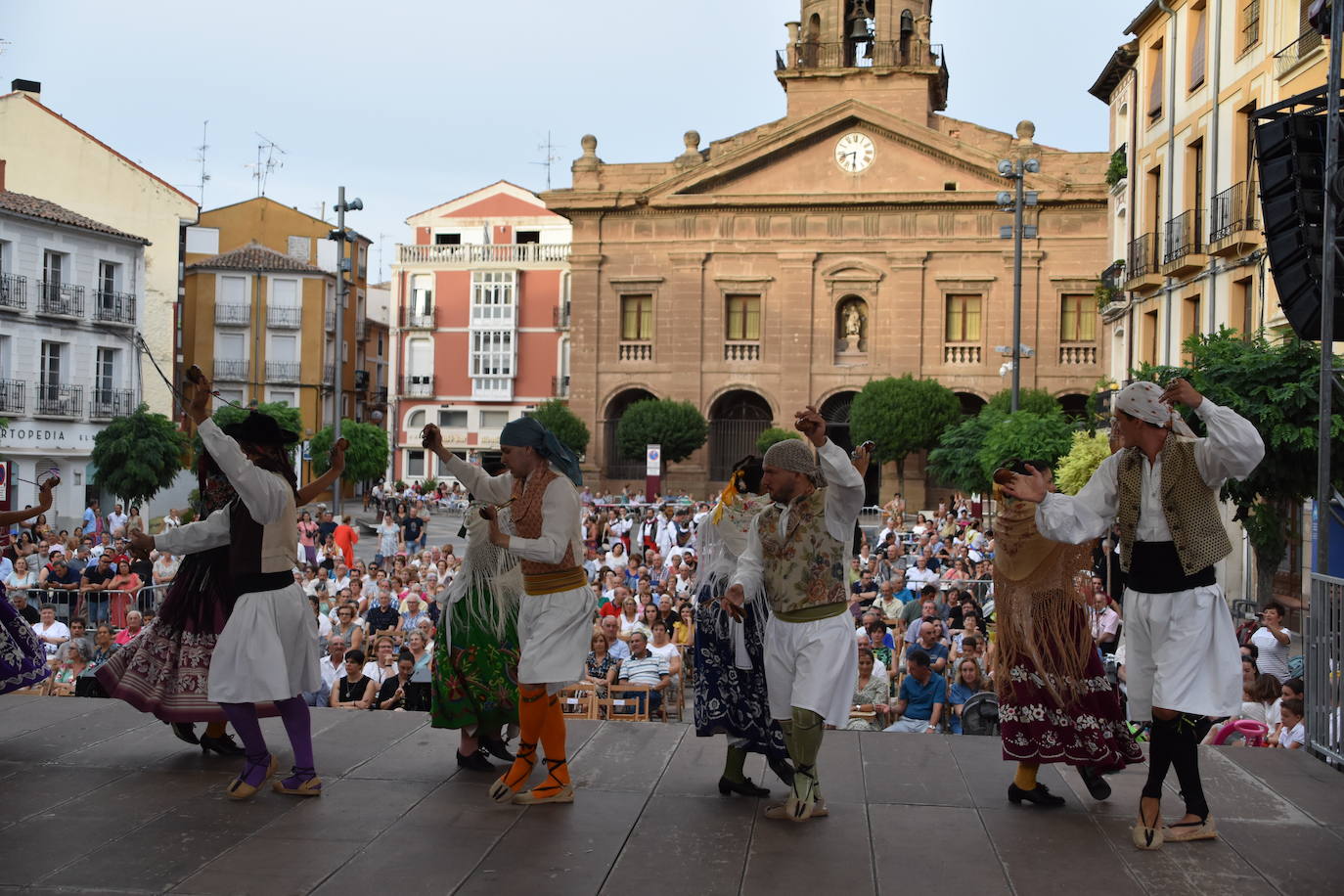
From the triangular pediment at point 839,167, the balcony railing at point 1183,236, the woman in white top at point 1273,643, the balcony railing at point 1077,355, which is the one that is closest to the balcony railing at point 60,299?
the triangular pediment at point 839,167

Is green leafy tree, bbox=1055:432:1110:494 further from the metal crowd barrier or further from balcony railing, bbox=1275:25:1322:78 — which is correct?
the metal crowd barrier

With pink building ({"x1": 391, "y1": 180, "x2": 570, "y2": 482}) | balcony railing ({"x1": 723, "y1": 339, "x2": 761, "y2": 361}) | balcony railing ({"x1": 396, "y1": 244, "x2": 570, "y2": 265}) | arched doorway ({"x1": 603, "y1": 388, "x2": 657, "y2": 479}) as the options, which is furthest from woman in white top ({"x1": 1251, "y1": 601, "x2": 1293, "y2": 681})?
balcony railing ({"x1": 396, "y1": 244, "x2": 570, "y2": 265})

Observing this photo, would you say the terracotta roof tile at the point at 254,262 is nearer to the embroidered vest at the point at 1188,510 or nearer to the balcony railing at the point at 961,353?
the balcony railing at the point at 961,353

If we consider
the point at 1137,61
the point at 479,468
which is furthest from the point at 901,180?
the point at 479,468

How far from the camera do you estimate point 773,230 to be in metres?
43.7

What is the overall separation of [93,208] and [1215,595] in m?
39.9

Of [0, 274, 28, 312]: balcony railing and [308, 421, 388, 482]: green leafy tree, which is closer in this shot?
[0, 274, 28, 312]: balcony railing

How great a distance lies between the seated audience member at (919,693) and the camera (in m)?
9.38

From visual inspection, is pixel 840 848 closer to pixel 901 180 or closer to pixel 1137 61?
pixel 1137 61

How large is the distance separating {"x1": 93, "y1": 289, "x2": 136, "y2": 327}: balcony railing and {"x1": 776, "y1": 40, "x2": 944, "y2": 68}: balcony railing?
21.5 m

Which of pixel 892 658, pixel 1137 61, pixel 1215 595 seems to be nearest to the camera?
pixel 1215 595

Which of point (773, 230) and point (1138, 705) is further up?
point (773, 230)

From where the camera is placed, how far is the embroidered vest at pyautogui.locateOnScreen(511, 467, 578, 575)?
5.84 meters

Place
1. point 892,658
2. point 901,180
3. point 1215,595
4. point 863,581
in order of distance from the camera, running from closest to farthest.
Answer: point 1215,595 < point 892,658 < point 863,581 < point 901,180
